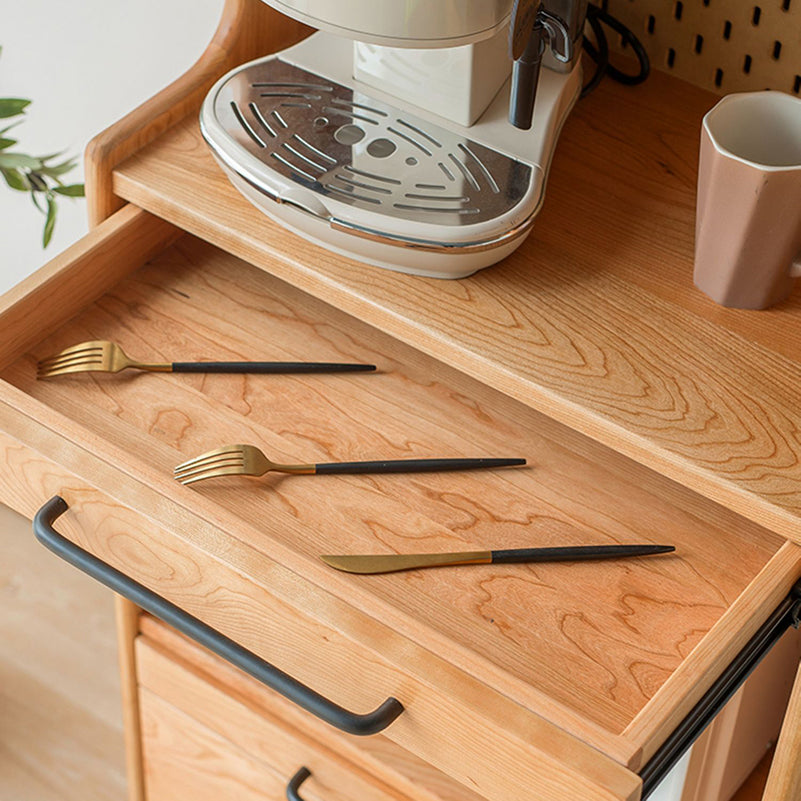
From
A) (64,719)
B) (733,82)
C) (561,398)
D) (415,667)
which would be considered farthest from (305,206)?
(64,719)

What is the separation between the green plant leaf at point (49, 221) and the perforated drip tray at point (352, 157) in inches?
27.8

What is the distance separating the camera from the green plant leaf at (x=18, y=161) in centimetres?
154

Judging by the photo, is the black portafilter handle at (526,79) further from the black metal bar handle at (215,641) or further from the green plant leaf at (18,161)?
the green plant leaf at (18,161)

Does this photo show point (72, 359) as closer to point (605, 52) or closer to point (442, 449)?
point (442, 449)

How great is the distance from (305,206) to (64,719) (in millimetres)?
929

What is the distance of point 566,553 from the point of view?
0.77 metres

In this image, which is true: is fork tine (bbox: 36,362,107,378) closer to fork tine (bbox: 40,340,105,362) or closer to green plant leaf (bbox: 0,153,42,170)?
fork tine (bbox: 40,340,105,362)

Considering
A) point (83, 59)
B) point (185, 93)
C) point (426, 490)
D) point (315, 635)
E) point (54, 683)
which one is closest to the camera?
point (315, 635)

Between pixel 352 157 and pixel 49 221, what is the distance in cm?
82

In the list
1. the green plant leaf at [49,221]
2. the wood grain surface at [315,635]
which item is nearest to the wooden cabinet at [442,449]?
the wood grain surface at [315,635]

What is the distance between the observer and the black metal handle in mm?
824

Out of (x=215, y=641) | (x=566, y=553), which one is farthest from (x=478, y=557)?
(x=215, y=641)

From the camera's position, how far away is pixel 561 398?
77 cm

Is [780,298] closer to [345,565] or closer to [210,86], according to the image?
[345,565]
